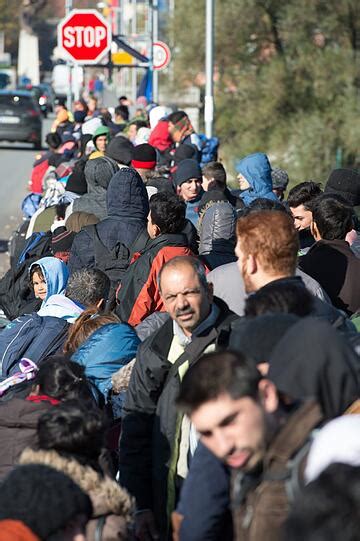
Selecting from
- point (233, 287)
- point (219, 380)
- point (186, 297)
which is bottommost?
point (233, 287)

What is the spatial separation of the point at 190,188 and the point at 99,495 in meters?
7.24

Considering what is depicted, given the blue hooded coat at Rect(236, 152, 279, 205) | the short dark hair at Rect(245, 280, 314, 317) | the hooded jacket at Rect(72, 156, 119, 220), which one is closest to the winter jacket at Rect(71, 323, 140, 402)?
the short dark hair at Rect(245, 280, 314, 317)

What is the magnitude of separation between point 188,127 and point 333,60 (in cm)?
1443

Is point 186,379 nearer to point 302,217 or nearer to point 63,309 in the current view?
point 63,309

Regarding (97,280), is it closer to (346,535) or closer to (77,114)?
(346,535)

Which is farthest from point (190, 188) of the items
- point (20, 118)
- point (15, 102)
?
point (15, 102)

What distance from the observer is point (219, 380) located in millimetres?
3617

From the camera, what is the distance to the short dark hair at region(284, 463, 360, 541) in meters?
3.00

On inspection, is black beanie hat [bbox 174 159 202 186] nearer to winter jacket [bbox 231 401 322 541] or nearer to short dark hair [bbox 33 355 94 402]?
short dark hair [bbox 33 355 94 402]

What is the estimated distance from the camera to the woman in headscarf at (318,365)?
12.6 ft

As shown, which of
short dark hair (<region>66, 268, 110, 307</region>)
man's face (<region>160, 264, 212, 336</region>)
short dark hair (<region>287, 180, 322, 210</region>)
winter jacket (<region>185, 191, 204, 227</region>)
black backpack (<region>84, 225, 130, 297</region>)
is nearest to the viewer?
man's face (<region>160, 264, 212, 336</region>)

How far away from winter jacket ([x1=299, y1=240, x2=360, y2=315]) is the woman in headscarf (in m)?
3.10

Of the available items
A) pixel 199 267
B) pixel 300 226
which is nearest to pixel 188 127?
pixel 300 226

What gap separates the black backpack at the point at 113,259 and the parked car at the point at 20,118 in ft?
98.8
